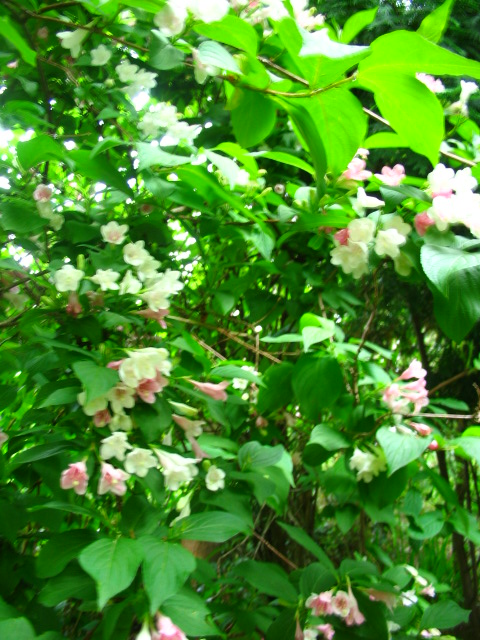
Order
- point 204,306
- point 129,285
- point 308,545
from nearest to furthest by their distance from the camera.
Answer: point 129,285, point 308,545, point 204,306

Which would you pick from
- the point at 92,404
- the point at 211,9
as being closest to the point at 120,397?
the point at 92,404

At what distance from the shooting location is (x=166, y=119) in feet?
3.34

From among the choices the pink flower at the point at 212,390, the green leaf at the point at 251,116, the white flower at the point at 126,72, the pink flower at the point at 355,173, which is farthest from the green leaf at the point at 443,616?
the white flower at the point at 126,72

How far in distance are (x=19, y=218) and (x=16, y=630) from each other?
0.57 meters

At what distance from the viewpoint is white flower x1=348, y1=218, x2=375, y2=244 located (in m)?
0.90

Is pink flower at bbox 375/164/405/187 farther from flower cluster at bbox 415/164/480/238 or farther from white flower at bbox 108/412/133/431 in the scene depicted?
white flower at bbox 108/412/133/431

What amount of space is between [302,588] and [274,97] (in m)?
0.78

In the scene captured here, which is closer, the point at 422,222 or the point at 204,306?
the point at 422,222

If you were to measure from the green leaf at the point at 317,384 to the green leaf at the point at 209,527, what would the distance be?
24cm

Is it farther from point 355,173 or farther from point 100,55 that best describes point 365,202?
point 100,55

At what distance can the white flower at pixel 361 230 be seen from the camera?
0.90m

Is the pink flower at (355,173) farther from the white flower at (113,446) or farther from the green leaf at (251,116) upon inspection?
the white flower at (113,446)

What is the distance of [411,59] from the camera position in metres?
0.59

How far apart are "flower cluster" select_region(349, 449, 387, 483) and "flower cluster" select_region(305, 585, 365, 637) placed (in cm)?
20
